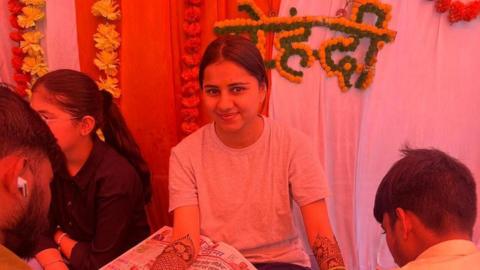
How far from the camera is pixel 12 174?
857 millimetres

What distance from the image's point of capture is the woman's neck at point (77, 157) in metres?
1.60

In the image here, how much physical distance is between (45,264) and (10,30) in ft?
3.46

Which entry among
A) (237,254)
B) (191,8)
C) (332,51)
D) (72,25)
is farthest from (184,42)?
(237,254)

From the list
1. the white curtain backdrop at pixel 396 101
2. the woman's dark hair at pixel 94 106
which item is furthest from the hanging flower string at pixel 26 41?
the white curtain backdrop at pixel 396 101

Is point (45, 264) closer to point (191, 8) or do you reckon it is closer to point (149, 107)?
point (149, 107)

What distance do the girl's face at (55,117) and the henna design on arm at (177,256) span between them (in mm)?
517

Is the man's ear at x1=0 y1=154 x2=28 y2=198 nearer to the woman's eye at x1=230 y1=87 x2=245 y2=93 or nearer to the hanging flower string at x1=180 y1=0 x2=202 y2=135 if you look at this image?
the woman's eye at x1=230 y1=87 x2=245 y2=93

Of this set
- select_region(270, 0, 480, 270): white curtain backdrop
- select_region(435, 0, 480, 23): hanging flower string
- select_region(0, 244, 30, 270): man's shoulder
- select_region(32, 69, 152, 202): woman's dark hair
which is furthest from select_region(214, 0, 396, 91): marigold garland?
select_region(0, 244, 30, 270): man's shoulder

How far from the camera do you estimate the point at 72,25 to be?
190 cm

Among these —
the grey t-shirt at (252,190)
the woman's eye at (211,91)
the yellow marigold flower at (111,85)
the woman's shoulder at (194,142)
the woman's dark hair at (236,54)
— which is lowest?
the grey t-shirt at (252,190)

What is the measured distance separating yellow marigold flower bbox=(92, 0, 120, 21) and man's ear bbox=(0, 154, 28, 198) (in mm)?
1075

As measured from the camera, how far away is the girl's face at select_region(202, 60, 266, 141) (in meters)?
1.38

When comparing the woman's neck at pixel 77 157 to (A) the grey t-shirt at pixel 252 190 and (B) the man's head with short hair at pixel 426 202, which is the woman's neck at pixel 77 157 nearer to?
(A) the grey t-shirt at pixel 252 190

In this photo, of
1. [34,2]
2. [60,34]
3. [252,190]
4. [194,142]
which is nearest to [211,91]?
[194,142]
